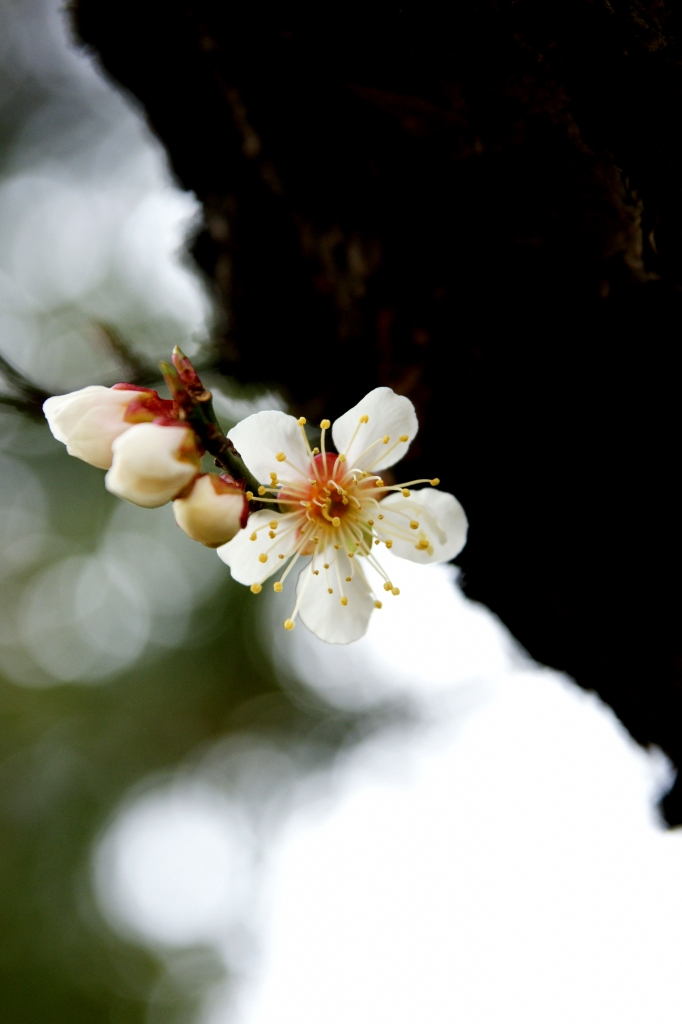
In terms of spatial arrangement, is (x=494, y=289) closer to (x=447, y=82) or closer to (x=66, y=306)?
(x=447, y=82)

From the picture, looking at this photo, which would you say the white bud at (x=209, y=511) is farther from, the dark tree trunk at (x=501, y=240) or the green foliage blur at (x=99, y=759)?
the green foliage blur at (x=99, y=759)

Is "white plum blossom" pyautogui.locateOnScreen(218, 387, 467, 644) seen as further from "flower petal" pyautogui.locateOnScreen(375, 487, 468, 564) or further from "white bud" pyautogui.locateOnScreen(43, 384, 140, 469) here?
"white bud" pyautogui.locateOnScreen(43, 384, 140, 469)

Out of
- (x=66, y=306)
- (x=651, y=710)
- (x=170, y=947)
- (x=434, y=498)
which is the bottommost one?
(x=170, y=947)

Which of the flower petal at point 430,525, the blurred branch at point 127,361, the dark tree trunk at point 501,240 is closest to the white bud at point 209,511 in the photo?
the flower petal at point 430,525

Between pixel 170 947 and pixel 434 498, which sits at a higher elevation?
pixel 434 498

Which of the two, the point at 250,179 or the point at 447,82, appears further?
the point at 250,179

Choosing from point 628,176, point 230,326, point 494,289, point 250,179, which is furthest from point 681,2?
point 230,326

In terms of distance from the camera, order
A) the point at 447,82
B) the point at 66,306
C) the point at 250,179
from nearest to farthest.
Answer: the point at 447,82 < the point at 250,179 < the point at 66,306
